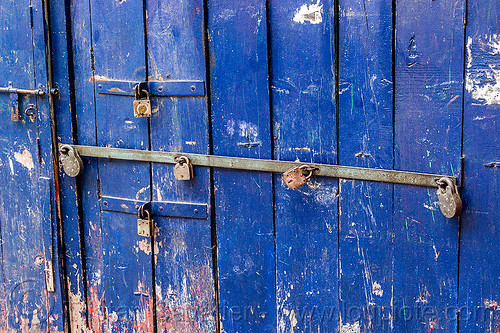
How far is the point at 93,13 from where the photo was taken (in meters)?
2.48

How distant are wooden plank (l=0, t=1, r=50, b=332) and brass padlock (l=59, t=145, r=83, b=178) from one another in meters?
0.15

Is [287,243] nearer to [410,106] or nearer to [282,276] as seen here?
[282,276]

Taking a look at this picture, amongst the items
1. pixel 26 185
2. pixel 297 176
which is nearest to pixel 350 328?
pixel 297 176

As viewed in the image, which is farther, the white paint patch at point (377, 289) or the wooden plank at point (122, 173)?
the wooden plank at point (122, 173)

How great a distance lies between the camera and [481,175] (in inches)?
78.8

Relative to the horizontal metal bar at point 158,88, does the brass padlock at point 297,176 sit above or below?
below

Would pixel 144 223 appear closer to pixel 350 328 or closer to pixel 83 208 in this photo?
pixel 83 208

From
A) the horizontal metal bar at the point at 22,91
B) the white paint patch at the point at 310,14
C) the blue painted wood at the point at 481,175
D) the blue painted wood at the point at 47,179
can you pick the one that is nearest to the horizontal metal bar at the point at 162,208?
the blue painted wood at the point at 47,179

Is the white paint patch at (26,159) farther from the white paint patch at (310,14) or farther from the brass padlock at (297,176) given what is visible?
the white paint patch at (310,14)

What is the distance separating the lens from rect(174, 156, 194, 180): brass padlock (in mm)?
2404

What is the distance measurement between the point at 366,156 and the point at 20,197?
154 centimetres

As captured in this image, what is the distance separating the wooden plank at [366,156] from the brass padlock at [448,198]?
7.2 inches

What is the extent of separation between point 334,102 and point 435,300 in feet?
2.51

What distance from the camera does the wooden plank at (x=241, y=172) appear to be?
227 cm
